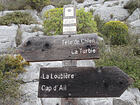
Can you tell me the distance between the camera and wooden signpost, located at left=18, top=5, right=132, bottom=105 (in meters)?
1.60

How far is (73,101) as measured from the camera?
1.94 m

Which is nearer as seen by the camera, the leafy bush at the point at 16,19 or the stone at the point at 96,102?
the stone at the point at 96,102

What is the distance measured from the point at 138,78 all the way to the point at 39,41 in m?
3.30

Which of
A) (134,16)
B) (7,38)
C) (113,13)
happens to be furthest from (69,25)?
(113,13)

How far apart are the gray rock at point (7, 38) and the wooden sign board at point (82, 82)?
506 centimetres

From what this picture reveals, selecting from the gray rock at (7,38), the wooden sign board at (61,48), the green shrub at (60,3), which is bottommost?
the gray rock at (7,38)

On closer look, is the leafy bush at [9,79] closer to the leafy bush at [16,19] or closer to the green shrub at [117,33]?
the leafy bush at [16,19]

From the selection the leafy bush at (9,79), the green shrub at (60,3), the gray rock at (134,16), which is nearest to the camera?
the leafy bush at (9,79)

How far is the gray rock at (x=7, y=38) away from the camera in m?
6.22

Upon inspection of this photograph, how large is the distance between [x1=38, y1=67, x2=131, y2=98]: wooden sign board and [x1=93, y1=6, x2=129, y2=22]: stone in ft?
31.8

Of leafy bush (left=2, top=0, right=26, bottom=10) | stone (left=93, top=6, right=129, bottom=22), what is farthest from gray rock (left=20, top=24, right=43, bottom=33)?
stone (left=93, top=6, right=129, bottom=22)

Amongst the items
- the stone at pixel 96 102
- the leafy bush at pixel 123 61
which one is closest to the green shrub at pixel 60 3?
the leafy bush at pixel 123 61

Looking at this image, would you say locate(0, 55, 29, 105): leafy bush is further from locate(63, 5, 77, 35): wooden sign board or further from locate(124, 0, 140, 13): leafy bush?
locate(124, 0, 140, 13): leafy bush

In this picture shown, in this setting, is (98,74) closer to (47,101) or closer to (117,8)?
(47,101)
